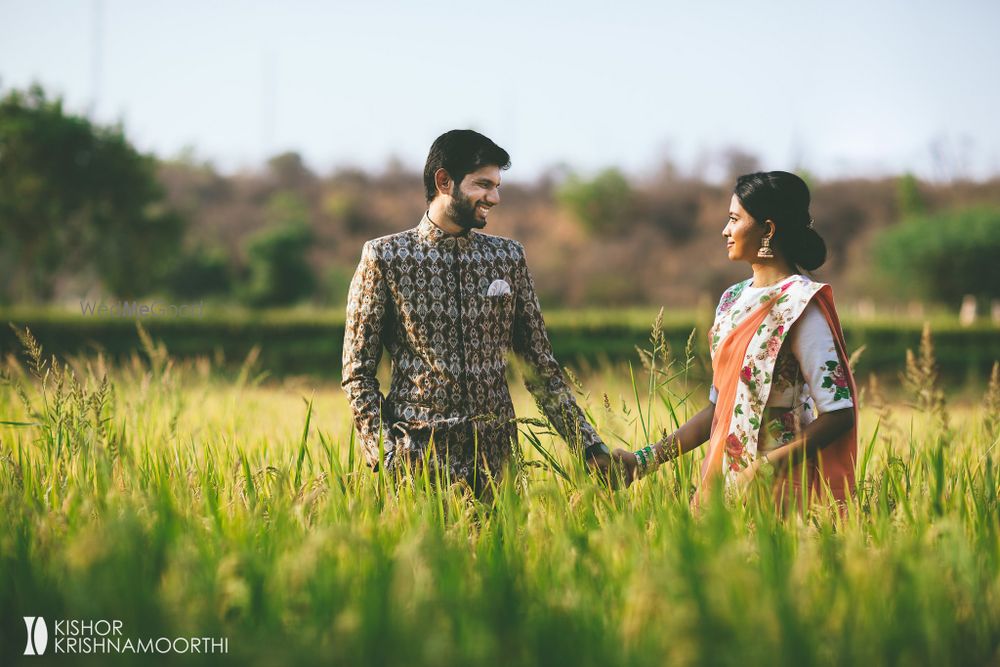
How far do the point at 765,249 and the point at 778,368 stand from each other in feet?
1.21

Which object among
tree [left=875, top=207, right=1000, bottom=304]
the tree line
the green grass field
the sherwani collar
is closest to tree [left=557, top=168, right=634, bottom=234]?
the tree line

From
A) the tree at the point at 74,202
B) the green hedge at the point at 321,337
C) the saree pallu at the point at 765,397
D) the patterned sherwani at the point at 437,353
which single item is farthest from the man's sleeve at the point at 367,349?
the tree at the point at 74,202

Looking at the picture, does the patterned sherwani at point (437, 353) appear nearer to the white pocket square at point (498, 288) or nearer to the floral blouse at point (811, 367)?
the white pocket square at point (498, 288)

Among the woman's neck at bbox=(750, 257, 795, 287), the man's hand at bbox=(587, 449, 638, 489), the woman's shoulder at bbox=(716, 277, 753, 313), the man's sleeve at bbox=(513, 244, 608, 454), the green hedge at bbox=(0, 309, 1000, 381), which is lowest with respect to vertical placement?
the green hedge at bbox=(0, 309, 1000, 381)

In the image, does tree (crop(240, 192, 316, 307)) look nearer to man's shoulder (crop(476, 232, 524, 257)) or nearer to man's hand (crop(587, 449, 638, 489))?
man's shoulder (crop(476, 232, 524, 257))

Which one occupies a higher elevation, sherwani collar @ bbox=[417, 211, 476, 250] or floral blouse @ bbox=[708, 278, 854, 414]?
sherwani collar @ bbox=[417, 211, 476, 250]

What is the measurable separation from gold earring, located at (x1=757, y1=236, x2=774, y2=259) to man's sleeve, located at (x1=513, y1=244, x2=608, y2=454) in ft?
2.34

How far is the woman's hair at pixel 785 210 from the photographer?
2.32 metres

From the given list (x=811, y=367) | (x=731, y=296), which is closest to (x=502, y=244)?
(x=731, y=296)

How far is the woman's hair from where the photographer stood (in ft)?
7.61

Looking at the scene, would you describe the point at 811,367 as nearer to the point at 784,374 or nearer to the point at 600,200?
the point at 784,374

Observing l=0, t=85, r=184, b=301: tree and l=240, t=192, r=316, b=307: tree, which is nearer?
l=0, t=85, r=184, b=301: tree

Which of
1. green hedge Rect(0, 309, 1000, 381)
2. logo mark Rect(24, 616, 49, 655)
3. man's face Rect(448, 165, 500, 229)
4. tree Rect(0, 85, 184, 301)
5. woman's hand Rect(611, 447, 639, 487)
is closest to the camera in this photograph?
logo mark Rect(24, 616, 49, 655)

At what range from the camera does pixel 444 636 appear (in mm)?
1280
